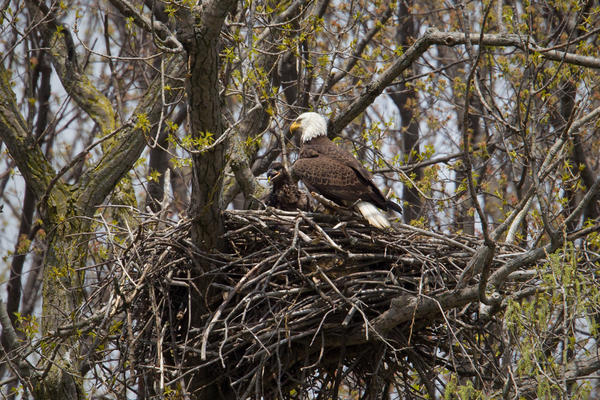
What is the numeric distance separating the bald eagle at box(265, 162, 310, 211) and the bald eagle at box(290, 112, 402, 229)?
13 centimetres

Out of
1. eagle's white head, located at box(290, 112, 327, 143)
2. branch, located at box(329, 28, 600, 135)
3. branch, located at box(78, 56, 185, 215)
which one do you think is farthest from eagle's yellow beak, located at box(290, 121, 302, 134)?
branch, located at box(78, 56, 185, 215)

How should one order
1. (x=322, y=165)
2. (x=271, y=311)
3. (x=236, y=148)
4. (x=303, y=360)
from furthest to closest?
(x=322, y=165) → (x=236, y=148) → (x=303, y=360) → (x=271, y=311)

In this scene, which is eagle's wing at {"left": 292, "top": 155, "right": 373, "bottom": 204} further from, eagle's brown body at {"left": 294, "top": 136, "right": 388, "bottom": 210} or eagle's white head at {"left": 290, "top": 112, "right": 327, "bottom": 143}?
eagle's white head at {"left": 290, "top": 112, "right": 327, "bottom": 143}

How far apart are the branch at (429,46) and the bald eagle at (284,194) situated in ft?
2.75

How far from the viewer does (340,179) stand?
5.94 metres

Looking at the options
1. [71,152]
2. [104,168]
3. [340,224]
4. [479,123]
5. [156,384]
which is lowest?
[156,384]

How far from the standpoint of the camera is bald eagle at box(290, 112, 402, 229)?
568cm

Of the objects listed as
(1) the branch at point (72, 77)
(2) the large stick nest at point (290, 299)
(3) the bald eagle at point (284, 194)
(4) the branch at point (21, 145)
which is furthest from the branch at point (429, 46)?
(4) the branch at point (21, 145)

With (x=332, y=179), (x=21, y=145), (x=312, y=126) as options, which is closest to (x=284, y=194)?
(x=332, y=179)

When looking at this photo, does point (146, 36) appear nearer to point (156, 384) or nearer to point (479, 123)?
point (479, 123)

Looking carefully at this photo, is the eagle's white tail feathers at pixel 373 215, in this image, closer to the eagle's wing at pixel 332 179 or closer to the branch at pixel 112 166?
the eagle's wing at pixel 332 179

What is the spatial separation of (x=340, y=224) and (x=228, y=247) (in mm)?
920

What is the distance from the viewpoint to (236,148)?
18.7 feet

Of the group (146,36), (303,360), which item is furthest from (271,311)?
(146,36)
